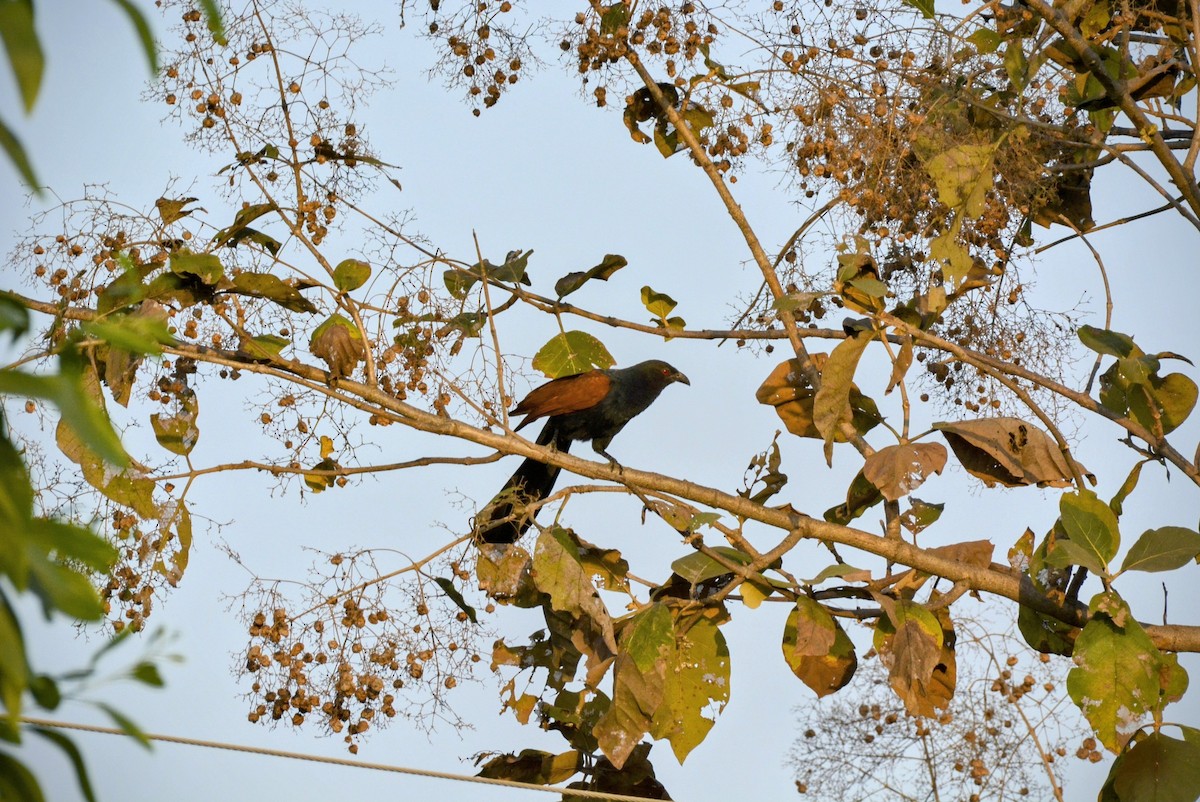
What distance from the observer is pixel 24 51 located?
0.54 m

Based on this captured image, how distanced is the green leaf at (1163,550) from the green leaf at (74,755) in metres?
3.51

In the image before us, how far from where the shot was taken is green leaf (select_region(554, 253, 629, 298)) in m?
4.23

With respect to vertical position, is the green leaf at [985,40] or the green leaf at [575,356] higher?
the green leaf at [985,40]

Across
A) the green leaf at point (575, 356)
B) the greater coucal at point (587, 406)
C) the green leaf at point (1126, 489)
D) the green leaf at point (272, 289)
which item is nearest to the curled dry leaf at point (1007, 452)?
the green leaf at point (1126, 489)

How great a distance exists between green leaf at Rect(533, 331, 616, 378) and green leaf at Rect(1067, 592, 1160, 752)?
1806 millimetres

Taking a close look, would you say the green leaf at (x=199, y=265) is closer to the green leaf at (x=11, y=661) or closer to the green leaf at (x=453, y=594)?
the green leaf at (x=453, y=594)

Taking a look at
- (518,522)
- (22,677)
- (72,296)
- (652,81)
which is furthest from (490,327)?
(22,677)

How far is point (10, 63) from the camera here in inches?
21.2

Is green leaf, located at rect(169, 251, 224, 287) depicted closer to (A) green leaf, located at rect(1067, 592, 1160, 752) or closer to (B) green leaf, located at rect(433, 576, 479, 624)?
(B) green leaf, located at rect(433, 576, 479, 624)

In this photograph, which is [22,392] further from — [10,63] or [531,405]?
[531,405]

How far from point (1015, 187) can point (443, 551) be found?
2382 millimetres

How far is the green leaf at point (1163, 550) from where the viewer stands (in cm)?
357

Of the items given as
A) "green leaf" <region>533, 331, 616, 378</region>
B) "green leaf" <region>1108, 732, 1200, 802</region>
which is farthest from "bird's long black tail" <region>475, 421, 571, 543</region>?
"green leaf" <region>1108, 732, 1200, 802</region>

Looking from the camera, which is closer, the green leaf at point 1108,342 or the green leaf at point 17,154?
the green leaf at point 17,154
